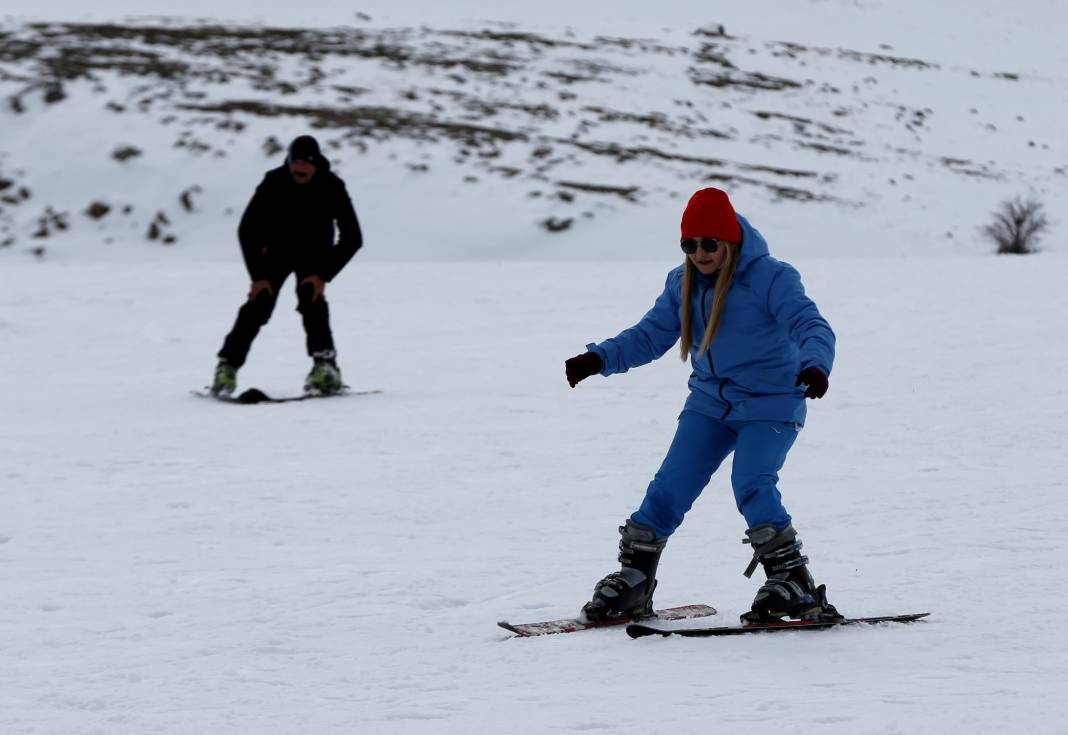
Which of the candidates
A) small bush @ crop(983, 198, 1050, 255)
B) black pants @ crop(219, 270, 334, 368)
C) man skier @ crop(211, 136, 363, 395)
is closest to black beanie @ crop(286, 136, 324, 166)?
man skier @ crop(211, 136, 363, 395)

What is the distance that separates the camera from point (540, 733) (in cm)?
317

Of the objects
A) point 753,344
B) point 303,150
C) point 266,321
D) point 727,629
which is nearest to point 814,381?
point 753,344

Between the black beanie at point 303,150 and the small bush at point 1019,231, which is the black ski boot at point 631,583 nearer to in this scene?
A: the black beanie at point 303,150

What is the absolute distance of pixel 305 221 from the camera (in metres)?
9.03

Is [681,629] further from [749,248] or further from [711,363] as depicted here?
[749,248]

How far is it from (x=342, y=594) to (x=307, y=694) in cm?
112

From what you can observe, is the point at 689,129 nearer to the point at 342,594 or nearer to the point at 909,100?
the point at 909,100

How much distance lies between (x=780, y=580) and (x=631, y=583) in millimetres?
460

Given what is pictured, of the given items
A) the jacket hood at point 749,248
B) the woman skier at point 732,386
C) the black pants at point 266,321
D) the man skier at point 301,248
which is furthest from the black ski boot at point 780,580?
the black pants at point 266,321

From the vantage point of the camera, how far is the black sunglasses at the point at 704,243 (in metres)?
3.96

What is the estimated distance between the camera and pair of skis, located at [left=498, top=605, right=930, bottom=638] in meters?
3.96

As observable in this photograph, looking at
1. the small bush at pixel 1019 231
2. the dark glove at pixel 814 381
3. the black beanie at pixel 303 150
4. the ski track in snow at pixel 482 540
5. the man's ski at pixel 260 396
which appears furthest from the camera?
the small bush at pixel 1019 231

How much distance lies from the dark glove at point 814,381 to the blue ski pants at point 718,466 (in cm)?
42

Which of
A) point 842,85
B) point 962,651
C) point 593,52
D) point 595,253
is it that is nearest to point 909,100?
point 842,85
